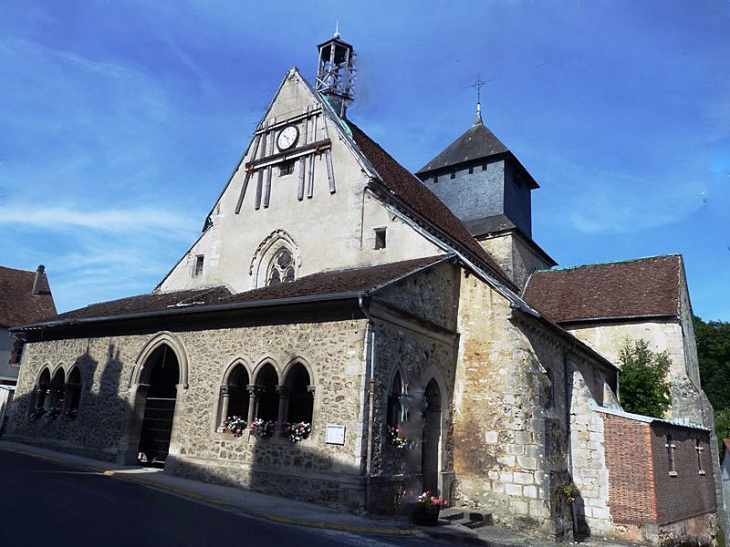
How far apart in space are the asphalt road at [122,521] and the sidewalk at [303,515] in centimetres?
29

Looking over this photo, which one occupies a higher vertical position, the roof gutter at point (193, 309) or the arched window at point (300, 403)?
the roof gutter at point (193, 309)

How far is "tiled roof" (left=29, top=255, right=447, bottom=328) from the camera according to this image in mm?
11695

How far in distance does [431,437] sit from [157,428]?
23.3ft

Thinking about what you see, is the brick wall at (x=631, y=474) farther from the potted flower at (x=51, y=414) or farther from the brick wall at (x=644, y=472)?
the potted flower at (x=51, y=414)

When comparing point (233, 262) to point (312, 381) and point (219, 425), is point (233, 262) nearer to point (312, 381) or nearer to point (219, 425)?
point (219, 425)

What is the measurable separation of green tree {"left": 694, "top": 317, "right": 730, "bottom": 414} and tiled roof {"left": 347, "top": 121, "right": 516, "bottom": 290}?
109 ft

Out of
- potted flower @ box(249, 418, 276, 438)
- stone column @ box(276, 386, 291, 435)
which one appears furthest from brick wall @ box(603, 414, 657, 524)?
potted flower @ box(249, 418, 276, 438)

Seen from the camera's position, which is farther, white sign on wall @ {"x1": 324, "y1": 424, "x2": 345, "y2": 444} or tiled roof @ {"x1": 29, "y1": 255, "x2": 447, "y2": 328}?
tiled roof @ {"x1": 29, "y1": 255, "x2": 447, "y2": 328}

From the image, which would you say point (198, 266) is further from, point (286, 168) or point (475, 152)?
point (475, 152)

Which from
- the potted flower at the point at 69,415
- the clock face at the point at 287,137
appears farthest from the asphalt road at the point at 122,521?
the clock face at the point at 287,137

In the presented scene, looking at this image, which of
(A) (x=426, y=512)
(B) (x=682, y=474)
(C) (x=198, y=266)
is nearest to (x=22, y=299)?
(C) (x=198, y=266)

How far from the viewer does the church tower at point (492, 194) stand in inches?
928

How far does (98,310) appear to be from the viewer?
17125mm

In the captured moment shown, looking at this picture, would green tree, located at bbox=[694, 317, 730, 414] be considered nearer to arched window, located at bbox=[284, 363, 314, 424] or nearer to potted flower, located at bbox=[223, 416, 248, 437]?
arched window, located at bbox=[284, 363, 314, 424]
